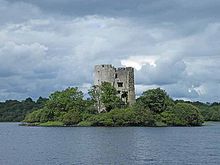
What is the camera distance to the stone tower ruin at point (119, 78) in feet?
377

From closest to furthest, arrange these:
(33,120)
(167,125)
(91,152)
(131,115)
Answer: (91,152) < (131,115) < (167,125) < (33,120)

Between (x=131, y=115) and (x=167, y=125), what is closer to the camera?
(x=131, y=115)

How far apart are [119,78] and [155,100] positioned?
10.2 metres

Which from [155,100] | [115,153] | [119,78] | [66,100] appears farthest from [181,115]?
[115,153]

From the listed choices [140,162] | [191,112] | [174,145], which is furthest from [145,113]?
[140,162]

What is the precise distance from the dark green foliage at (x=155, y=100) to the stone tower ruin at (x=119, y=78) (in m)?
4.70

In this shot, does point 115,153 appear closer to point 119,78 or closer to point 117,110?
point 117,110

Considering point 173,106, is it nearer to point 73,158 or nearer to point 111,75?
point 111,75

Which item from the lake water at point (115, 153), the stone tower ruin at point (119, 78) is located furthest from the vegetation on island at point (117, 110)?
the lake water at point (115, 153)

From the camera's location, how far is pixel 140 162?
1818 inches

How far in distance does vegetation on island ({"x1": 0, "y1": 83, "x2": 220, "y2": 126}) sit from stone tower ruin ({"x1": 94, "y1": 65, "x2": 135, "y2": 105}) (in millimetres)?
1956

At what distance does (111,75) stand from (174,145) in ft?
173

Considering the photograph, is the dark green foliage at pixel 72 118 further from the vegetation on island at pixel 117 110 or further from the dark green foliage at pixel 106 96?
the dark green foliage at pixel 106 96

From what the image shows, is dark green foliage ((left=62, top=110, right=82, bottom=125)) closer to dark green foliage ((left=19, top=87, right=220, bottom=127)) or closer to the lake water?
dark green foliage ((left=19, top=87, right=220, bottom=127))
